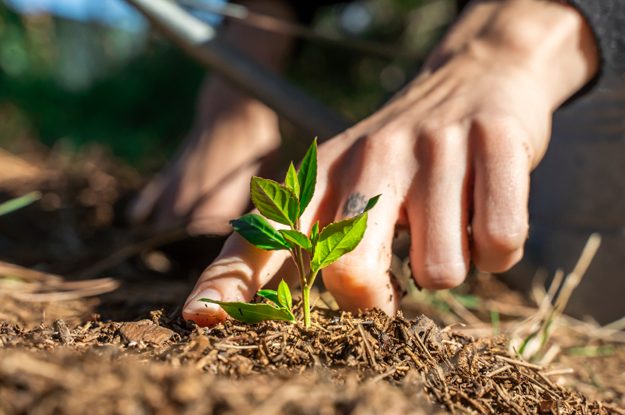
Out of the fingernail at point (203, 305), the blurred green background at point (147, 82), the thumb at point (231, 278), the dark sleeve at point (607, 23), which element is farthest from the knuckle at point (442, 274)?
the blurred green background at point (147, 82)

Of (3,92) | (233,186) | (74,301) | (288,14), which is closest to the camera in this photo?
(74,301)

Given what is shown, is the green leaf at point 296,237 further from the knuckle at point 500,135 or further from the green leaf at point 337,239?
the knuckle at point 500,135

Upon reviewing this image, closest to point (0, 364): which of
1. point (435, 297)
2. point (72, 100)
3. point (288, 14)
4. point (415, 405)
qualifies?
point (415, 405)

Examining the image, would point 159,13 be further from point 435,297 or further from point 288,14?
point 435,297

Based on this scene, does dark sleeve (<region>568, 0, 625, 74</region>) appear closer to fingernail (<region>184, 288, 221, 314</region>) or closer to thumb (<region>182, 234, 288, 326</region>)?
thumb (<region>182, 234, 288, 326</region>)

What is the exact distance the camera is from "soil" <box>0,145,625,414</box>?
561 millimetres

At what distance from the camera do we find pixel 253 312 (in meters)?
0.87

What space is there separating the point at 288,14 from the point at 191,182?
900 mm

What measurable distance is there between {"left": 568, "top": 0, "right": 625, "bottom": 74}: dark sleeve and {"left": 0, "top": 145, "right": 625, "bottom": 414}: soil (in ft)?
2.20

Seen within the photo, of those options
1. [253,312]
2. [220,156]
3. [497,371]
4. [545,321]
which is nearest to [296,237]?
[253,312]

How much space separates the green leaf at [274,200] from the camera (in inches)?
33.2

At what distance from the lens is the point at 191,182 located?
2.31 m

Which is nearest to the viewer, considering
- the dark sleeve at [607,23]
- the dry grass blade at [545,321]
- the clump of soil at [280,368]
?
the clump of soil at [280,368]

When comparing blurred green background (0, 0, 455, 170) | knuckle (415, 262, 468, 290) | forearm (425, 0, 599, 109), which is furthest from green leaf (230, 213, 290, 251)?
blurred green background (0, 0, 455, 170)
